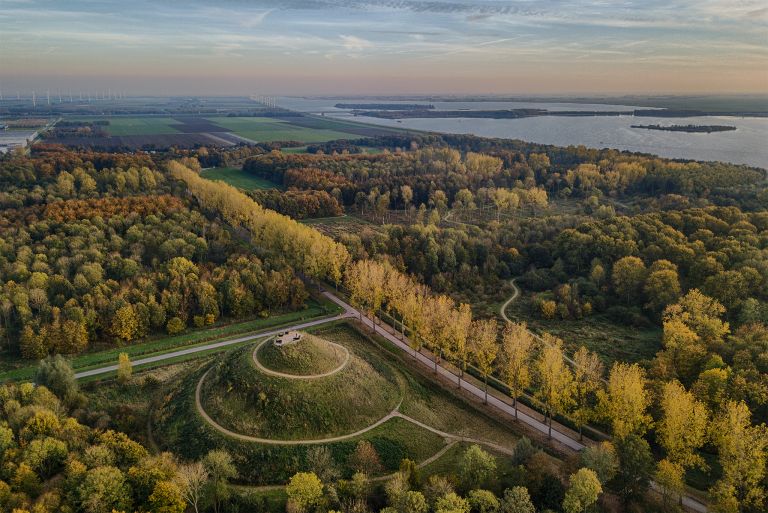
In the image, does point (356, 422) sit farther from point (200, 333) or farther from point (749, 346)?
point (749, 346)

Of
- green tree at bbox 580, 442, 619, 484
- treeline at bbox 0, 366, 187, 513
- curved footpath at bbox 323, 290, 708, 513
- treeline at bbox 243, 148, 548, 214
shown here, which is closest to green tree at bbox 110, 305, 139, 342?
treeline at bbox 0, 366, 187, 513

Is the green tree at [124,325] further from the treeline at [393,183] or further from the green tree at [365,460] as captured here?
the treeline at [393,183]

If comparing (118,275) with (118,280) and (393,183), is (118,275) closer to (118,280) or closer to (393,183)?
(118,280)

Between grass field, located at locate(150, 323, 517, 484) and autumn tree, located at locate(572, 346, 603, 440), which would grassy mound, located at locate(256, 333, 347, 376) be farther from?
autumn tree, located at locate(572, 346, 603, 440)

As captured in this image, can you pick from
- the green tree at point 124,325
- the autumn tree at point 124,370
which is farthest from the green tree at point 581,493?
the green tree at point 124,325

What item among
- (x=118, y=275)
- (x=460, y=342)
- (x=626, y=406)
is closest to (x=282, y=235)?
(x=118, y=275)

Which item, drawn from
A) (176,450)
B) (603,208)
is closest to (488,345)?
(176,450)
